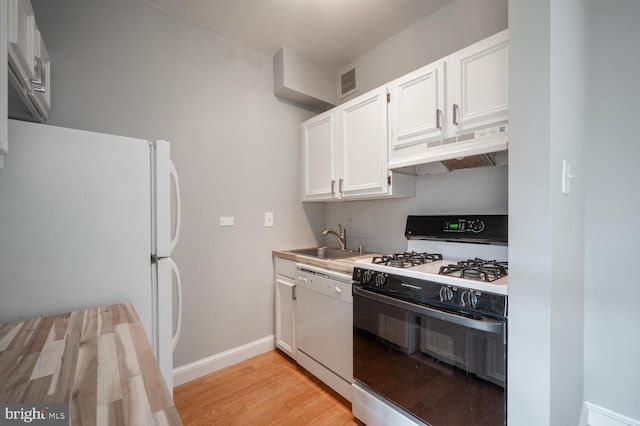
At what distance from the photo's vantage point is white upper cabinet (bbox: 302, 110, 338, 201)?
2324mm

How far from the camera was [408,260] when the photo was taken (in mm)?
1628

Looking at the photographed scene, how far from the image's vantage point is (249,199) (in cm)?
242

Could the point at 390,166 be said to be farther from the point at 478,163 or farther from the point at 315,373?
the point at 315,373

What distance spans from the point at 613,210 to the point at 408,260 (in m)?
1.10

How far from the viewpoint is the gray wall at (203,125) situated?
1721mm

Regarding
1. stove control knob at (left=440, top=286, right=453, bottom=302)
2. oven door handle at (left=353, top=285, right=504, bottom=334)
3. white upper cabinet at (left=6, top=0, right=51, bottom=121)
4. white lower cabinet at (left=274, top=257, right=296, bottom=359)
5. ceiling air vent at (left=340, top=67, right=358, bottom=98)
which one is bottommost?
white lower cabinet at (left=274, top=257, right=296, bottom=359)

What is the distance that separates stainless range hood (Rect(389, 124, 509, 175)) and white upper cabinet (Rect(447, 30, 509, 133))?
0.06m

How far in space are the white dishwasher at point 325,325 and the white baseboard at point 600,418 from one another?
1.29 meters

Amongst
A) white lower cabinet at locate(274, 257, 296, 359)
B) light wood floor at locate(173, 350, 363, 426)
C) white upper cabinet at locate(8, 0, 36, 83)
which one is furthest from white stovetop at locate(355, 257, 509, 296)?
white upper cabinet at locate(8, 0, 36, 83)

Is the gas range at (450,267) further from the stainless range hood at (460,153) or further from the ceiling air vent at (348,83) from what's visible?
the ceiling air vent at (348,83)

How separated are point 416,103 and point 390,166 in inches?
16.8

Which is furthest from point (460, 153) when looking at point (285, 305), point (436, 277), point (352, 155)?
point (285, 305)

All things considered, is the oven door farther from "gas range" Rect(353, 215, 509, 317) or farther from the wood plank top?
the wood plank top

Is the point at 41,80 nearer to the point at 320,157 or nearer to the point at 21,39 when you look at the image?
the point at 21,39
